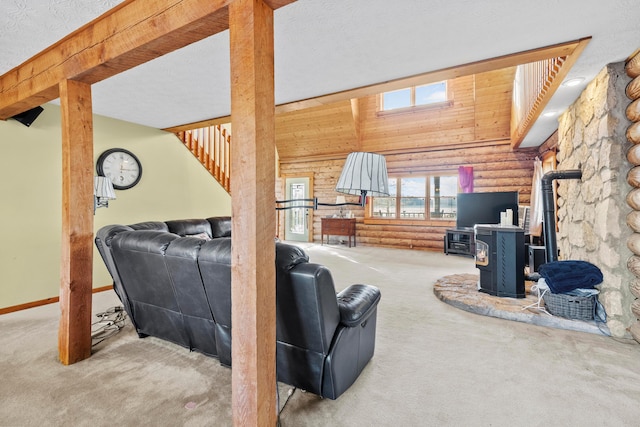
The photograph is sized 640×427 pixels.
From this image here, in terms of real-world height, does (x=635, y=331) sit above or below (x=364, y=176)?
below

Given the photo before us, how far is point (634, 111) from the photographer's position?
2330 millimetres

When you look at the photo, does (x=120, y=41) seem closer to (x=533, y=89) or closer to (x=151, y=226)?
(x=151, y=226)

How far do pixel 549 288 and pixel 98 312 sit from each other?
4.48 m

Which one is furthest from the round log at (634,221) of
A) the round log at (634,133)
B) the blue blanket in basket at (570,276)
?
the round log at (634,133)

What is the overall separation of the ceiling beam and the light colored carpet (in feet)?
6.56

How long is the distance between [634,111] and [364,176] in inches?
91.5

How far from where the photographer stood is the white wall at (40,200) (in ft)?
10.7

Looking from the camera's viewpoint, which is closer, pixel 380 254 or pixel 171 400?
pixel 171 400

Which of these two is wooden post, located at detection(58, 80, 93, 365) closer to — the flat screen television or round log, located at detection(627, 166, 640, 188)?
round log, located at detection(627, 166, 640, 188)

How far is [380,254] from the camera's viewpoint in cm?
668

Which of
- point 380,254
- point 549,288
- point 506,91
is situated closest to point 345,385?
point 549,288

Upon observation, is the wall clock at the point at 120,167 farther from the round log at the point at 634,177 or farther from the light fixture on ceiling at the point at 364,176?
the round log at the point at 634,177

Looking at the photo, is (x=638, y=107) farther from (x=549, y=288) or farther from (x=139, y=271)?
(x=139, y=271)

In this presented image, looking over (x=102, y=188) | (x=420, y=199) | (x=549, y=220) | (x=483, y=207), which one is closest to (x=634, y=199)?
(x=549, y=220)
